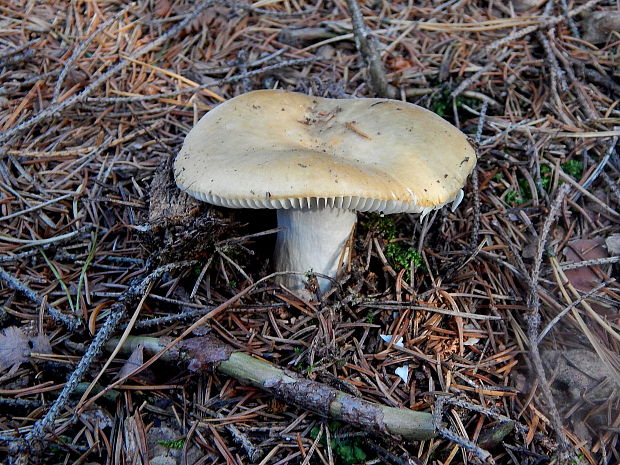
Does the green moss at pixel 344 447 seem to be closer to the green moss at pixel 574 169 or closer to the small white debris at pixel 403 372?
the small white debris at pixel 403 372

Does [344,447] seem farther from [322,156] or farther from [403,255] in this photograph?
[322,156]

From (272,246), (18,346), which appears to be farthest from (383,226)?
(18,346)

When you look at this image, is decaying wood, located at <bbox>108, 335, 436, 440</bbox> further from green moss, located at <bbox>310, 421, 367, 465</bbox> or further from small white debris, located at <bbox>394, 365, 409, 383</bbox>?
small white debris, located at <bbox>394, 365, 409, 383</bbox>

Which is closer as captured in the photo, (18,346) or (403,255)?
(18,346)

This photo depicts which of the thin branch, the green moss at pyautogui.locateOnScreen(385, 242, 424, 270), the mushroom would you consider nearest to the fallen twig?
the mushroom

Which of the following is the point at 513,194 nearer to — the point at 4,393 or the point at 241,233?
the point at 241,233

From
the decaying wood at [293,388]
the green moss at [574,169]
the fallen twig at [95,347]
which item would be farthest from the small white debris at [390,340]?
the green moss at [574,169]
